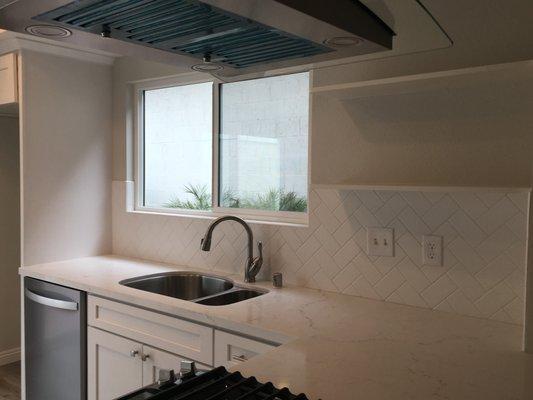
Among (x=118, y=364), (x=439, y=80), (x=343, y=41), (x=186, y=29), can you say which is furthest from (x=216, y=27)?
(x=118, y=364)

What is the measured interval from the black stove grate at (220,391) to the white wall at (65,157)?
2071 mm

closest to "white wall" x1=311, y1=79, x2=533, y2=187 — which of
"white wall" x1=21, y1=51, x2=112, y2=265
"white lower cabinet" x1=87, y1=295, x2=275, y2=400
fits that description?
"white lower cabinet" x1=87, y1=295, x2=275, y2=400

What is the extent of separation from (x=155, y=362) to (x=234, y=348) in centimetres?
47

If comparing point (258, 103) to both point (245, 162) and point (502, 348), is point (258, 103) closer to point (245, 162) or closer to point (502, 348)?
point (245, 162)

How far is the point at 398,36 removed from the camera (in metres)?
1.10

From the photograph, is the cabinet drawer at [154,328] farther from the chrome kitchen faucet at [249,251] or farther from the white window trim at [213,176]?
the white window trim at [213,176]

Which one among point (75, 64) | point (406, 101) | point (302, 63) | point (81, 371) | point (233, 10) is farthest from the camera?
point (75, 64)

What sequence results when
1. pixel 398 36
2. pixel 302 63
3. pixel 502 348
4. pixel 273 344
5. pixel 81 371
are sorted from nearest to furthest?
1. pixel 398 36
2. pixel 302 63
3. pixel 502 348
4. pixel 273 344
5. pixel 81 371

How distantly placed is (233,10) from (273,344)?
120 cm

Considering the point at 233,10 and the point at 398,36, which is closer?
the point at 233,10

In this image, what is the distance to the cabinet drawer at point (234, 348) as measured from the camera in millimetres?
1760

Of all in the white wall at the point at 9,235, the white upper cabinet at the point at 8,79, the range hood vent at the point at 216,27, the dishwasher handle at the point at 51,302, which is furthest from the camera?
the white wall at the point at 9,235

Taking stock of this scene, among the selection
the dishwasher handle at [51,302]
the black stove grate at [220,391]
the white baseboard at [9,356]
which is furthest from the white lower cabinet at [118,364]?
the white baseboard at [9,356]

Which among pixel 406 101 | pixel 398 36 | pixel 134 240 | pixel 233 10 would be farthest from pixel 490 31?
pixel 134 240
